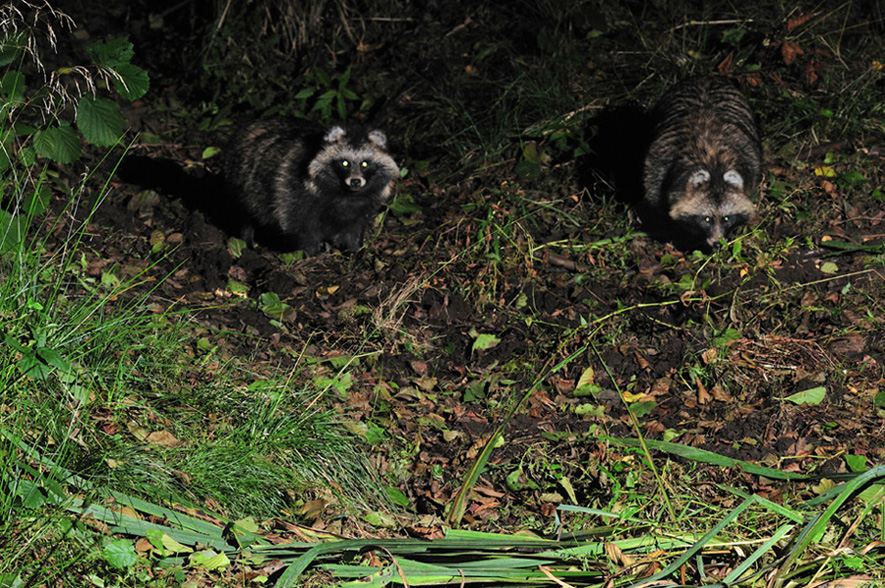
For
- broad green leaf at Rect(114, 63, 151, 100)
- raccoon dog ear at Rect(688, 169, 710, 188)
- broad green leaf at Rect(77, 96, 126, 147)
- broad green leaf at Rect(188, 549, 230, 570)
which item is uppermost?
broad green leaf at Rect(114, 63, 151, 100)

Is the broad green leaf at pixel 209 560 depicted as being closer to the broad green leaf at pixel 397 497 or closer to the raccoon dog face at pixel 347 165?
the broad green leaf at pixel 397 497

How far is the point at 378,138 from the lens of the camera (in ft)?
21.0

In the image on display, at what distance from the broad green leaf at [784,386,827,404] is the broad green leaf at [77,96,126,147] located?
3.55 meters

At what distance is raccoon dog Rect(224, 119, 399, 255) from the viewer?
622cm

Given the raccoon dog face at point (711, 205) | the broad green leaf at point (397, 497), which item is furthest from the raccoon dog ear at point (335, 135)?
the broad green leaf at point (397, 497)

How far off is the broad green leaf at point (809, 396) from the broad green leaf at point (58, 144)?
370 centimetres

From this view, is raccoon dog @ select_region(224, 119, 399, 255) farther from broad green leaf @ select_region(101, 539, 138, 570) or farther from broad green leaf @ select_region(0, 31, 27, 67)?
broad green leaf @ select_region(101, 539, 138, 570)

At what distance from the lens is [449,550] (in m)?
3.54

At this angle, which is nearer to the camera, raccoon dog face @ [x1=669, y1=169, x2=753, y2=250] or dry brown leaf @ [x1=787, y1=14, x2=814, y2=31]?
raccoon dog face @ [x1=669, y1=169, x2=753, y2=250]

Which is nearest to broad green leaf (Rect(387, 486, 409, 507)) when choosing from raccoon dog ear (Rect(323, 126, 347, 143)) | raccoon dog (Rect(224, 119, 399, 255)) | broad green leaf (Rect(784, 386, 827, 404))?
broad green leaf (Rect(784, 386, 827, 404))

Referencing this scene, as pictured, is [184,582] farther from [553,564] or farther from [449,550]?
[553,564]

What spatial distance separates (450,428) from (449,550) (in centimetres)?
140

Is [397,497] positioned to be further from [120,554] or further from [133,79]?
[133,79]

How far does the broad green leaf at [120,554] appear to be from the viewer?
331 centimetres
